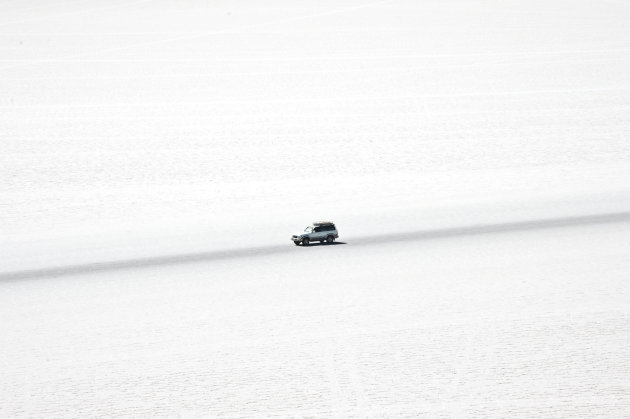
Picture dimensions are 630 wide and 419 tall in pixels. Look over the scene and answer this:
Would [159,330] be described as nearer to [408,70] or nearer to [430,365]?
[430,365]

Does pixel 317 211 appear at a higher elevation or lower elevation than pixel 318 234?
higher

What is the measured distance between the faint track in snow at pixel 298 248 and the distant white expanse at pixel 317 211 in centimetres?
10

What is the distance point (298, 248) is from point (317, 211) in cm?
299

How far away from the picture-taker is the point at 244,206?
23.3m

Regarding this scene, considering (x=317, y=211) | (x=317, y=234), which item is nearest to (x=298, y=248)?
(x=317, y=234)

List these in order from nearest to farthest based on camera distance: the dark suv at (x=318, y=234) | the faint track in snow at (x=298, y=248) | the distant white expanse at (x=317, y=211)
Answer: the distant white expanse at (x=317, y=211) < the faint track in snow at (x=298, y=248) < the dark suv at (x=318, y=234)

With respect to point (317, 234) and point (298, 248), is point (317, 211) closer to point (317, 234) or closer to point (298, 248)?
Answer: point (317, 234)

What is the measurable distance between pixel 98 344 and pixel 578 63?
1102 inches

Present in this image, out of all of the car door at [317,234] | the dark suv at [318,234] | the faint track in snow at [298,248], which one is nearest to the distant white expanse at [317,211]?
the faint track in snow at [298,248]

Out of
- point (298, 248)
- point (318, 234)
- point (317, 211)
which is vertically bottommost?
point (298, 248)

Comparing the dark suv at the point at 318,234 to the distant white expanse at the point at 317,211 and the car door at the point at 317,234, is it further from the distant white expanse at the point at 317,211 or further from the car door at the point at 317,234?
the distant white expanse at the point at 317,211

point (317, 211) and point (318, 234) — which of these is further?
point (317, 211)

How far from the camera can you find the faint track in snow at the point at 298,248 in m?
18.8

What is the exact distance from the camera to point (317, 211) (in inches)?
890
